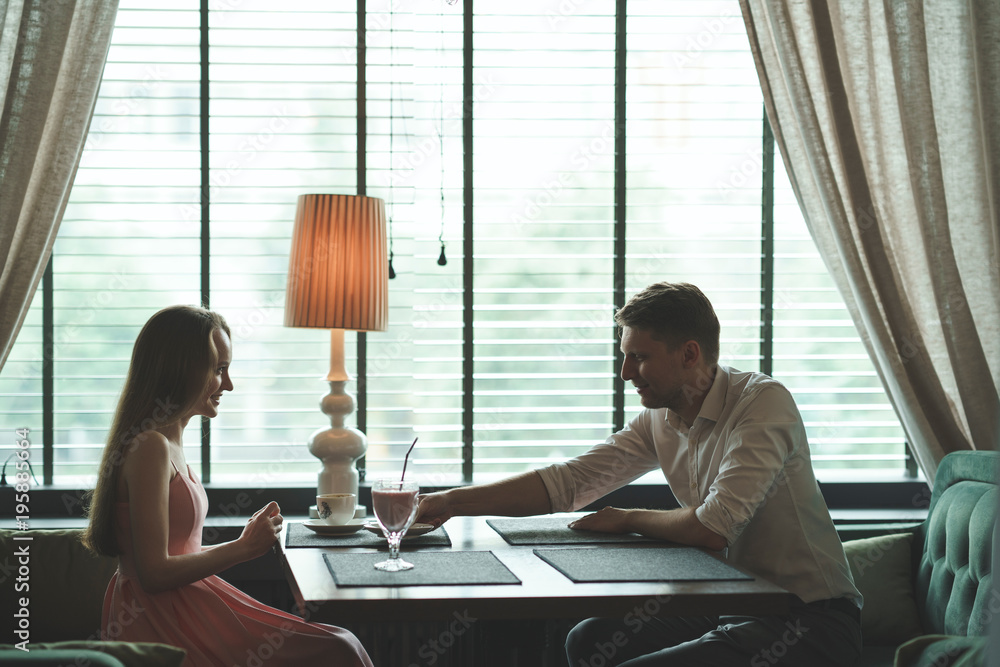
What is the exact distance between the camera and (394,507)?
157cm

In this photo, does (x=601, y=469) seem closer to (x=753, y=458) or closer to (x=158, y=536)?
(x=753, y=458)

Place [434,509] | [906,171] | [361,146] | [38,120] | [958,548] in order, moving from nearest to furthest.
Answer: [434,509]
[958,548]
[38,120]
[906,171]
[361,146]

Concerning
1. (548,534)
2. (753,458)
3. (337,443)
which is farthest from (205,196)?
(753,458)

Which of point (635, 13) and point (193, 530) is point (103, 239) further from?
point (635, 13)

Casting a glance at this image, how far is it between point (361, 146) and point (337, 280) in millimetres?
659

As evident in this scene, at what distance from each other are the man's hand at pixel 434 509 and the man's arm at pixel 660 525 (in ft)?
0.93

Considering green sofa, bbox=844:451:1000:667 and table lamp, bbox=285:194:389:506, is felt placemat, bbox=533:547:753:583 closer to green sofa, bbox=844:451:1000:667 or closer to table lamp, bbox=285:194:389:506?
Result: green sofa, bbox=844:451:1000:667

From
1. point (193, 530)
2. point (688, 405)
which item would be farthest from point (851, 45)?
point (193, 530)

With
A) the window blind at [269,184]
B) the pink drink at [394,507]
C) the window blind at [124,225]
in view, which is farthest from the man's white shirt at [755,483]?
the window blind at [124,225]

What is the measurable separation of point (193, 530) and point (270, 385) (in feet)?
3.57

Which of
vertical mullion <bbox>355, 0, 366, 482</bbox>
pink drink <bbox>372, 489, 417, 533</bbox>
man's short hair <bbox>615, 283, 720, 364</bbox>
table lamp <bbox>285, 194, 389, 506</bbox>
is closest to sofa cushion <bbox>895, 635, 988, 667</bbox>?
man's short hair <bbox>615, 283, 720, 364</bbox>

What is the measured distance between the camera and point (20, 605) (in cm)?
226

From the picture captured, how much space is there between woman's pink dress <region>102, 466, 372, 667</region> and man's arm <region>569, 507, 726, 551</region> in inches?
22.0

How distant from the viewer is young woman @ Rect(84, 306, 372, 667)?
1672 millimetres
